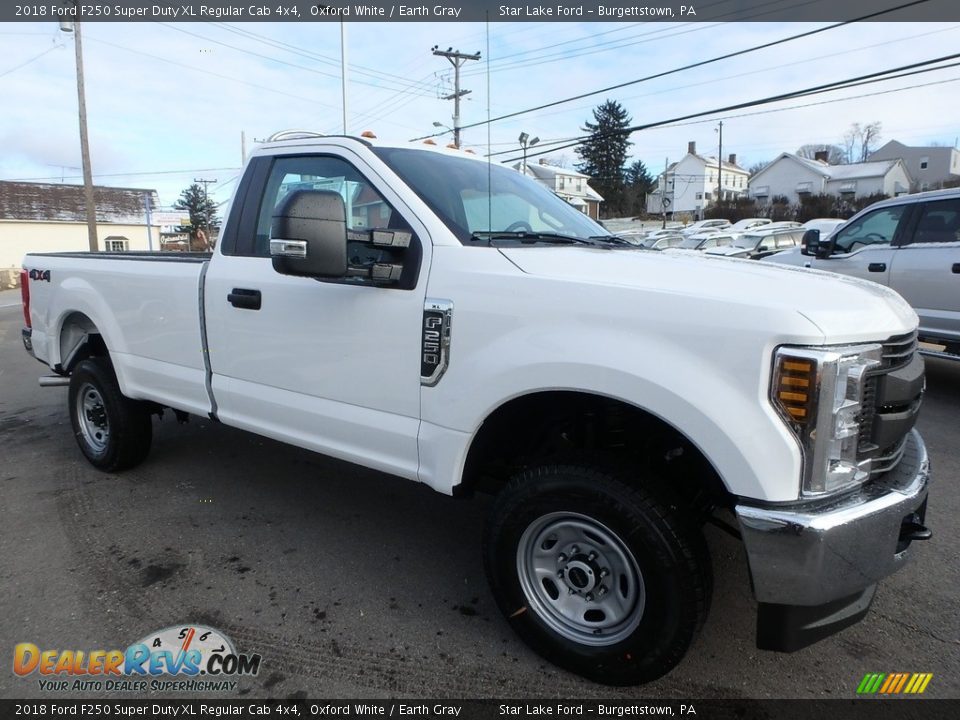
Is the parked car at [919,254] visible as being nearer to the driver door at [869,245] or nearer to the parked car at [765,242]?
the driver door at [869,245]

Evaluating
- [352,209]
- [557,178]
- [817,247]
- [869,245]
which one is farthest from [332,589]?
[869,245]

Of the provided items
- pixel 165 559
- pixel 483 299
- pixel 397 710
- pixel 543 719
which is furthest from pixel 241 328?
pixel 543 719

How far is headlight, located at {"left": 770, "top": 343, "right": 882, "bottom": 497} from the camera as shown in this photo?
1.91 meters

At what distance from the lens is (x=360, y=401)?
2.94m

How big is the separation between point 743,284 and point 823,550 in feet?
2.86

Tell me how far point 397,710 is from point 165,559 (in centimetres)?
173

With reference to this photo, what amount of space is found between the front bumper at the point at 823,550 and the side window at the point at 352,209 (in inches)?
63.6

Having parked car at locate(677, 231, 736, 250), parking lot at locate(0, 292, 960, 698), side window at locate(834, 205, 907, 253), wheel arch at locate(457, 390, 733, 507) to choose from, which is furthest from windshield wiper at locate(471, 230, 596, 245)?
parked car at locate(677, 231, 736, 250)

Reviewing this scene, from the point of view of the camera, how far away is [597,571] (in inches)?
96.6

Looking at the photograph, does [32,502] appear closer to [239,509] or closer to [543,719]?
[239,509]

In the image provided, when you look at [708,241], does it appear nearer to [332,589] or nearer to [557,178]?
[557,178]

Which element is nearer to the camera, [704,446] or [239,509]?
[704,446]

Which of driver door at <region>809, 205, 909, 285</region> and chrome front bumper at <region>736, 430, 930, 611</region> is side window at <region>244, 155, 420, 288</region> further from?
driver door at <region>809, 205, 909, 285</region>

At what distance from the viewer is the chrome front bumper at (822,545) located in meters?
1.95
